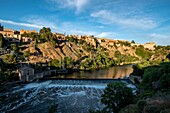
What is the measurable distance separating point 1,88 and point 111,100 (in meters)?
25.2

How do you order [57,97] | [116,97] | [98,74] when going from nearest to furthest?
1. [116,97]
2. [57,97]
3. [98,74]

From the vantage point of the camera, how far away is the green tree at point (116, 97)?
1548 cm

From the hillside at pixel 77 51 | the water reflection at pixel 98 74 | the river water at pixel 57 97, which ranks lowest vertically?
the river water at pixel 57 97

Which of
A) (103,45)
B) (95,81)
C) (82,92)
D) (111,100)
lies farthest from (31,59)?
(103,45)

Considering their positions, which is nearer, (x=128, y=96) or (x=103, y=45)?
(x=128, y=96)

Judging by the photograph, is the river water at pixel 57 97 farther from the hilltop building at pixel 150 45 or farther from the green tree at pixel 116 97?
the hilltop building at pixel 150 45

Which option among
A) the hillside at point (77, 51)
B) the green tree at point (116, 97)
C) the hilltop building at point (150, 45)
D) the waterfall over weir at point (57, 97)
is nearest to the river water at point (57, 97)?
the waterfall over weir at point (57, 97)

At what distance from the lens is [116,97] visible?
606 inches

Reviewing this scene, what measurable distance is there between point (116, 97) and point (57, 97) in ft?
46.4

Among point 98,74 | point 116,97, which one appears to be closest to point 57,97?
point 116,97

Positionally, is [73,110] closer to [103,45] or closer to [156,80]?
[156,80]

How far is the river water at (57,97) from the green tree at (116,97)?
647 centimetres

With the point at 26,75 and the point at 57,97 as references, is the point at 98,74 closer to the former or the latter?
the point at 26,75

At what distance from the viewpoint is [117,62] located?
7906 centimetres
